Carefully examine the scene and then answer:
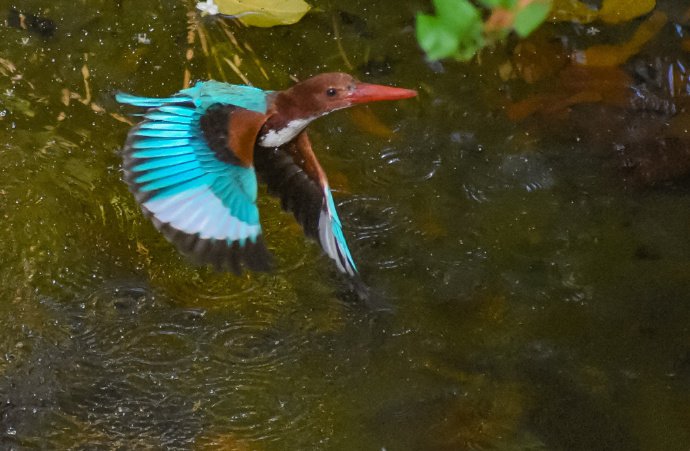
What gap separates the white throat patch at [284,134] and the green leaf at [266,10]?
2.03ft

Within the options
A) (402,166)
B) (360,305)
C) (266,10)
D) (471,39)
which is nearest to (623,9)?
(402,166)

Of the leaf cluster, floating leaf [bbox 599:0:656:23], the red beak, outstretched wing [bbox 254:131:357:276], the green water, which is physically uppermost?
the leaf cluster

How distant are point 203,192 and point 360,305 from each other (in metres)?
0.66

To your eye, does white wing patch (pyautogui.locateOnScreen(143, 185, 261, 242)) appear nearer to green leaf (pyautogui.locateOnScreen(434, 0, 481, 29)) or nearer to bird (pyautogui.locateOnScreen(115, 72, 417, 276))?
Result: bird (pyautogui.locateOnScreen(115, 72, 417, 276))

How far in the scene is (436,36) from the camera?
99 centimetres

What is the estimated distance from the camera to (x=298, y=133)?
178cm

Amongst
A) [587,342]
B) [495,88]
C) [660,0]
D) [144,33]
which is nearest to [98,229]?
[144,33]

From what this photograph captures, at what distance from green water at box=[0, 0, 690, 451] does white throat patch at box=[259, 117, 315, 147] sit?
0.45 m

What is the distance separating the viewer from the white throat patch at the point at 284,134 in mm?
1711

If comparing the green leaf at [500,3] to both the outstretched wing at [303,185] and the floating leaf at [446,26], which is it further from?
the outstretched wing at [303,185]

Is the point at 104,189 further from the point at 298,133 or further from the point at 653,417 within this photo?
the point at 653,417

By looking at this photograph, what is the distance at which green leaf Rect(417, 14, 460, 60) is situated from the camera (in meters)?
0.98

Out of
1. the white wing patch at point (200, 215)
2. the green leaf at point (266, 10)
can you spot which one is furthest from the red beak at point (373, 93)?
the green leaf at point (266, 10)

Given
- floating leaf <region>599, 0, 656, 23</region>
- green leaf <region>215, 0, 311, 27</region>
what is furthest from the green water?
floating leaf <region>599, 0, 656, 23</region>
